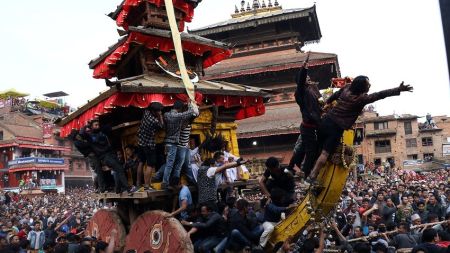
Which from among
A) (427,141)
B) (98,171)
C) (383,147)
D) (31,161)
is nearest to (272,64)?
(98,171)

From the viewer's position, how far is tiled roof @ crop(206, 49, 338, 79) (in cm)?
2220

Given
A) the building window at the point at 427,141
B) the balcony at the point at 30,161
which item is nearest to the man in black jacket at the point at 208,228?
the balcony at the point at 30,161

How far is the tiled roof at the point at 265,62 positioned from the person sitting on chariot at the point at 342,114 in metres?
16.2

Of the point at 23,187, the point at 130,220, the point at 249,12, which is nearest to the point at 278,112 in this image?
the point at 249,12

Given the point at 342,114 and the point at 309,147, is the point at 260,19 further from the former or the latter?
the point at 342,114

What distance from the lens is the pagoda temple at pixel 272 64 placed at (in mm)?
21891

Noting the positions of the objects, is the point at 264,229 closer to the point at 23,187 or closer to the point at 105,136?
the point at 105,136

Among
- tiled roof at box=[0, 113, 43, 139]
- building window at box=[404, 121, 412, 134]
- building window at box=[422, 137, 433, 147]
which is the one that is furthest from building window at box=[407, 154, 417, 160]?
tiled roof at box=[0, 113, 43, 139]

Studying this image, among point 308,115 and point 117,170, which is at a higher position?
point 308,115

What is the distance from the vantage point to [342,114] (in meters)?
6.12

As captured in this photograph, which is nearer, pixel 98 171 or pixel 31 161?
pixel 98 171

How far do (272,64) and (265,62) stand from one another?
3.55 feet

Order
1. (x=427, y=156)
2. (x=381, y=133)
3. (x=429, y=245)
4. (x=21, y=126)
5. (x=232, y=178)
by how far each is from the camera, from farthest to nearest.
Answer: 1. (x=427, y=156)
2. (x=381, y=133)
3. (x=21, y=126)
4. (x=232, y=178)
5. (x=429, y=245)

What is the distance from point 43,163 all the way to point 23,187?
488 centimetres
